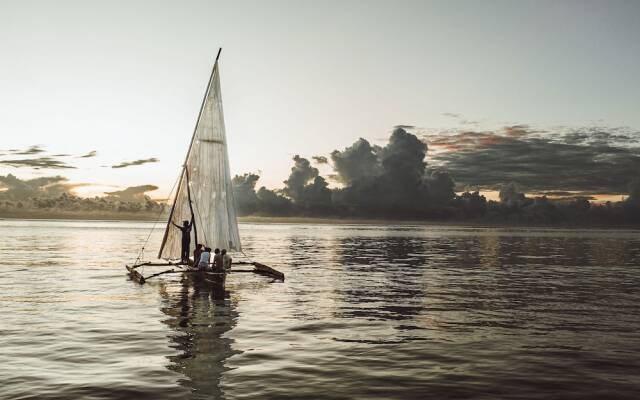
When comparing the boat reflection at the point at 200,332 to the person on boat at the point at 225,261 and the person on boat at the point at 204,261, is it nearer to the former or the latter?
the person on boat at the point at 204,261

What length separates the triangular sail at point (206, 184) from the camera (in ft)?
120

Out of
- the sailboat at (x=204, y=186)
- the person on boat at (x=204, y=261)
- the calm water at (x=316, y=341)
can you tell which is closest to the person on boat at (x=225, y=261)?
the person on boat at (x=204, y=261)

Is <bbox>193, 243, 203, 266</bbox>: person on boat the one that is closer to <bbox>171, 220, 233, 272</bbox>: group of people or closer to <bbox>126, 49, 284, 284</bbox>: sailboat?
<bbox>171, 220, 233, 272</bbox>: group of people

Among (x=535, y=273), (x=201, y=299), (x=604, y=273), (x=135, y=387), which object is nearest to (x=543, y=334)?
(x=135, y=387)

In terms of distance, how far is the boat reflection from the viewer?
1415cm

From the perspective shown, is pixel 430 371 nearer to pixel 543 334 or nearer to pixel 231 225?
pixel 543 334

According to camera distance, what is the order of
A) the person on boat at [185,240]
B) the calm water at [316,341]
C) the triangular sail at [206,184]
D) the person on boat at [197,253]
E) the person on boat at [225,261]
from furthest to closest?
the triangular sail at [206,184] < the person on boat at [185,240] < the person on boat at [197,253] < the person on boat at [225,261] < the calm water at [316,341]

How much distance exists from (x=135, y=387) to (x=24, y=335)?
8782 mm

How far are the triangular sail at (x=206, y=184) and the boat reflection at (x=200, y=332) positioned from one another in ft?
11.9

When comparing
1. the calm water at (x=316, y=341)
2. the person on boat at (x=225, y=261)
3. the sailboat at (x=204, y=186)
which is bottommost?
the calm water at (x=316, y=341)

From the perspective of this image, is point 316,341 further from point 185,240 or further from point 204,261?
point 185,240

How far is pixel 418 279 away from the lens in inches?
1661

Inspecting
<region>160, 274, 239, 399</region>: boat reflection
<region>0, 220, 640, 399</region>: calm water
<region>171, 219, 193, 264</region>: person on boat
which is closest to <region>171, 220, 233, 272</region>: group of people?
<region>171, 219, 193, 264</region>: person on boat

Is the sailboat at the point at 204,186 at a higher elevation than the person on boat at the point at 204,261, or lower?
higher
